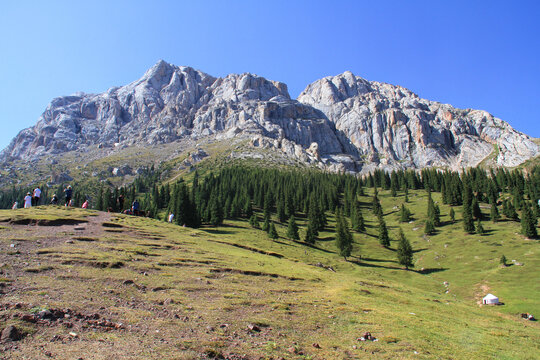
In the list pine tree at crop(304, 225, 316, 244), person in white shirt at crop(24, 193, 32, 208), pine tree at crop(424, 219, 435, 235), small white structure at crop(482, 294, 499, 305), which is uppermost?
person in white shirt at crop(24, 193, 32, 208)

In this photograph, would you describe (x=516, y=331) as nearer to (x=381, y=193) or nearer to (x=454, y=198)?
(x=454, y=198)

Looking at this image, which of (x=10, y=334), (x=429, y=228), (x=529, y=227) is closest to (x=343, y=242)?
(x=429, y=228)

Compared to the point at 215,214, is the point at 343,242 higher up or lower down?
lower down

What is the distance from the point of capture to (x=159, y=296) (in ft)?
60.0

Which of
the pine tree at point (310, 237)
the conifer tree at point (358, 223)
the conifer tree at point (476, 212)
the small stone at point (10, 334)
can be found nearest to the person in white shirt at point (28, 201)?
the small stone at point (10, 334)

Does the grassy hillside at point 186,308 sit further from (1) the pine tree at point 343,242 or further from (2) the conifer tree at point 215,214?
(2) the conifer tree at point 215,214

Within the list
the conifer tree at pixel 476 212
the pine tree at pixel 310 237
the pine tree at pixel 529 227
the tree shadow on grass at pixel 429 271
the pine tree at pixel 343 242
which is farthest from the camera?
the conifer tree at pixel 476 212

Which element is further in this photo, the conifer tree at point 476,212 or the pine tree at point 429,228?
the conifer tree at point 476,212

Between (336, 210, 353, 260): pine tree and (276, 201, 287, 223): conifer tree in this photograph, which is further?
(276, 201, 287, 223): conifer tree

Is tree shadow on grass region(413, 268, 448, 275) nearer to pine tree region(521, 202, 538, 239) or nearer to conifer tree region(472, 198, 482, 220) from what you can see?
pine tree region(521, 202, 538, 239)

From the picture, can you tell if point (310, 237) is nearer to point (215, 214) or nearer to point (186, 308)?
point (215, 214)

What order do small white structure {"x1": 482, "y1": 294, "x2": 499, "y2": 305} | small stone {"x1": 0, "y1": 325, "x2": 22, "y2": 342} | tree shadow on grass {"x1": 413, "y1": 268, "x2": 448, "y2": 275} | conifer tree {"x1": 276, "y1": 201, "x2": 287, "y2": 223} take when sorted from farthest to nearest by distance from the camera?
1. conifer tree {"x1": 276, "y1": 201, "x2": 287, "y2": 223}
2. tree shadow on grass {"x1": 413, "y1": 268, "x2": 448, "y2": 275}
3. small white structure {"x1": 482, "y1": 294, "x2": 499, "y2": 305}
4. small stone {"x1": 0, "y1": 325, "x2": 22, "y2": 342}

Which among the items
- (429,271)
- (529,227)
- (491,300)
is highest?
(529,227)

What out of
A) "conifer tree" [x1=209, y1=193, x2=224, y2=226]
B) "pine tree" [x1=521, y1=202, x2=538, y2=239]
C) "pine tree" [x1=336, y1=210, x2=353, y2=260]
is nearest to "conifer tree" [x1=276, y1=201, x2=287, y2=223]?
"conifer tree" [x1=209, y1=193, x2=224, y2=226]
